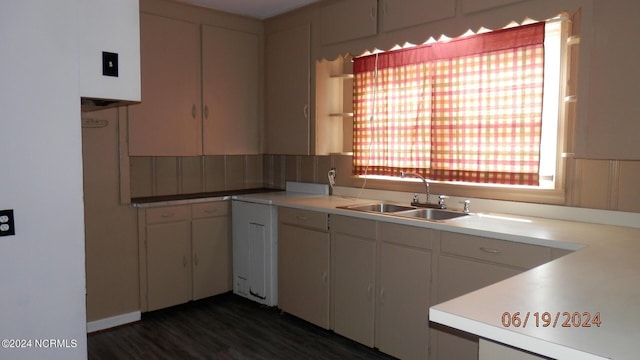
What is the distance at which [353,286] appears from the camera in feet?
10.0

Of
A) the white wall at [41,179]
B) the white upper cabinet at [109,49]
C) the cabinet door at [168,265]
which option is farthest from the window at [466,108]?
the white wall at [41,179]

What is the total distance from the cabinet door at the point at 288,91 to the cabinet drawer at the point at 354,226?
3.00 ft

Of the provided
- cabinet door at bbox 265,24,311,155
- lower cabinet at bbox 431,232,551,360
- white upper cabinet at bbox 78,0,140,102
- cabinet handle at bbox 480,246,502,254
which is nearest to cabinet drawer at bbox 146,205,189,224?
cabinet door at bbox 265,24,311,155

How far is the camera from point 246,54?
4199 millimetres

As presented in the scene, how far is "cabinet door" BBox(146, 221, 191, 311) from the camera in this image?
357 centimetres

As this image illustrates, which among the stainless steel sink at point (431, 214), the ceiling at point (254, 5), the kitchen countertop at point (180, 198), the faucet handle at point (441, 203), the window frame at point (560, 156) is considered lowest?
the stainless steel sink at point (431, 214)

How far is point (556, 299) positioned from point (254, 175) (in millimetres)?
3731

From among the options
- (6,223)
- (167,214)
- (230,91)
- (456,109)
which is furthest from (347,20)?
(6,223)

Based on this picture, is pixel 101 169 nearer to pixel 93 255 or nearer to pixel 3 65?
pixel 93 255

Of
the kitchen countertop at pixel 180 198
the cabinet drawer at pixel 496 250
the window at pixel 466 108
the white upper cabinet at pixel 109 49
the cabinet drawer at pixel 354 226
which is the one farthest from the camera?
the kitchen countertop at pixel 180 198

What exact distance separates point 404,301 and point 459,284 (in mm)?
399

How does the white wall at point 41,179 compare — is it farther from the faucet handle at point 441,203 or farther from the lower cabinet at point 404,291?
the faucet handle at point 441,203

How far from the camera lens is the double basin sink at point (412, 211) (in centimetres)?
300
